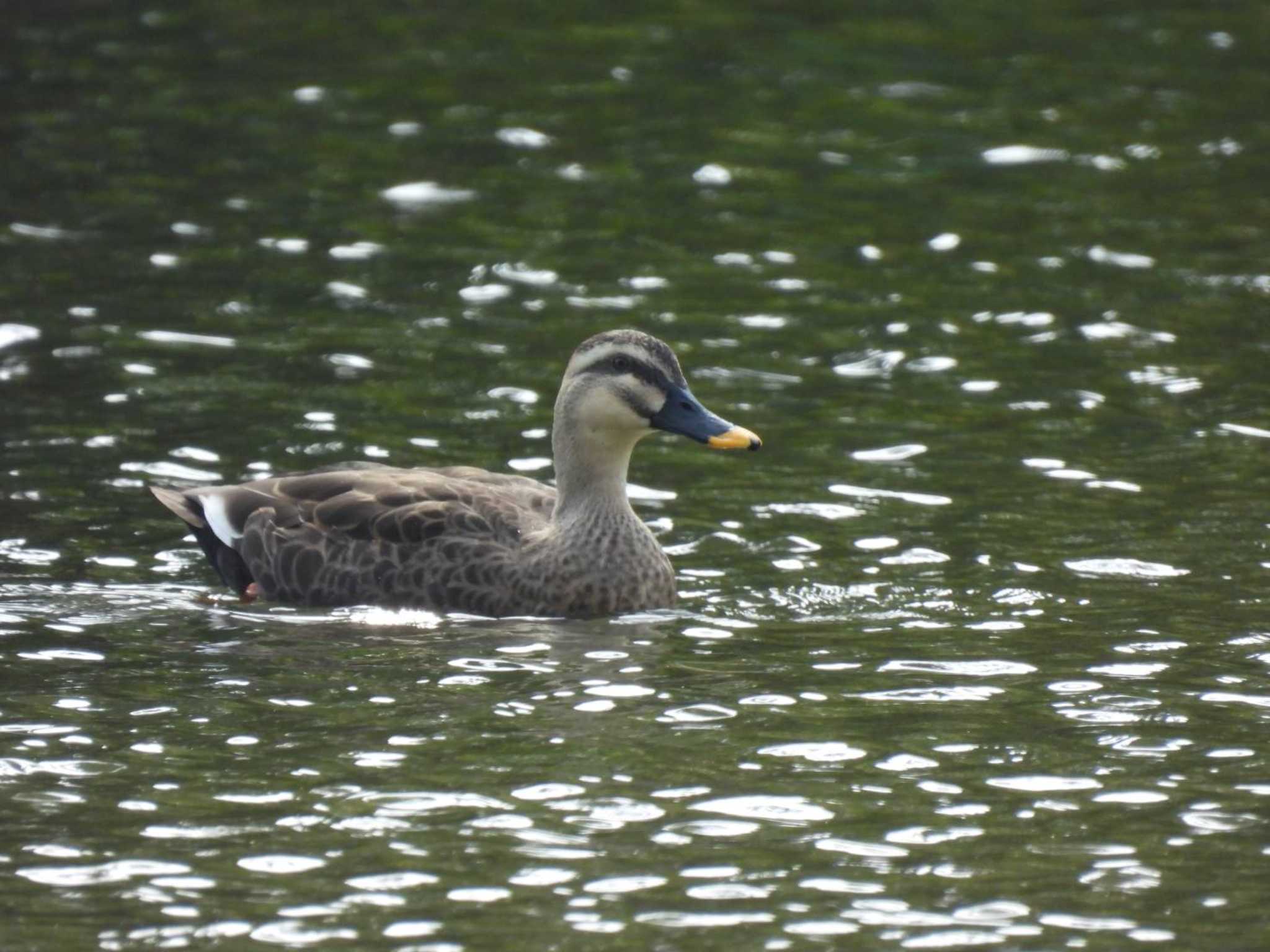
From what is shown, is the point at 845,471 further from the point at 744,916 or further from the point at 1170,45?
the point at 1170,45

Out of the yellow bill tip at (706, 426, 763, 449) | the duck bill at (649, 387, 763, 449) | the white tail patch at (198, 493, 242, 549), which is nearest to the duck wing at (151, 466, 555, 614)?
the white tail patch at (198, 493, 242, 549)

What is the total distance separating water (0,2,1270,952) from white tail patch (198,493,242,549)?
40 centimetres

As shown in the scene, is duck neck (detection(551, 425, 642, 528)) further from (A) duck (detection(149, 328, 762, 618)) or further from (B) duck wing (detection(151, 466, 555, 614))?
(B) duck wing (detection(151, 466, 555, 614))

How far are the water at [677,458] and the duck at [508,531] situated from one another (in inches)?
8.9

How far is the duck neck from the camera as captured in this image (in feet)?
39.5

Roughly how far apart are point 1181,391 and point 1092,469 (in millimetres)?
1664

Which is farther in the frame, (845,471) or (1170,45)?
(1170,45)

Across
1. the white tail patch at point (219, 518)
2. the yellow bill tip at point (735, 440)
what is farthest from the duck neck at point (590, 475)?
the white tail patch at point (219, 518)

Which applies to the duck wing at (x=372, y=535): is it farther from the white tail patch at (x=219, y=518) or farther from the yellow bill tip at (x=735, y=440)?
the yellow bill tip at (x=735, y=440)

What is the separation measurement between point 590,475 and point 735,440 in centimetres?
80

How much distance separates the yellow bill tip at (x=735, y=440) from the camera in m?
11.9

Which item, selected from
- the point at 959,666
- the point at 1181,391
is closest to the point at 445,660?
the point at 959,666

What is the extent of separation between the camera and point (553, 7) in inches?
986

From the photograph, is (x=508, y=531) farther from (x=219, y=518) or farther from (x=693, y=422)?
(x=219, y=518)
